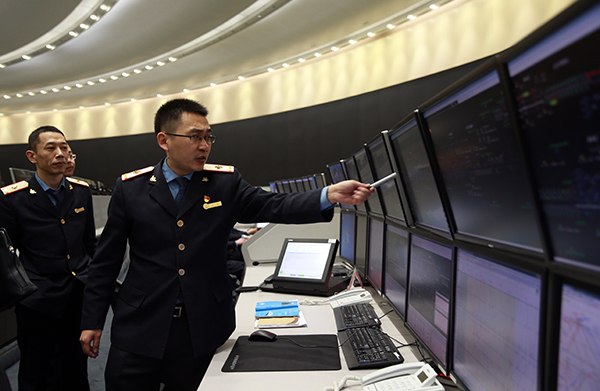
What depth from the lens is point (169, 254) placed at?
1412mm

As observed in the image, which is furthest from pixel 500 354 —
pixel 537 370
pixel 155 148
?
pixel 155 148

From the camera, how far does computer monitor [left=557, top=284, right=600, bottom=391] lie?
1.77 feet

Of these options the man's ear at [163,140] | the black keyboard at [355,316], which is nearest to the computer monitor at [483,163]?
the black keyboard at [355,316]

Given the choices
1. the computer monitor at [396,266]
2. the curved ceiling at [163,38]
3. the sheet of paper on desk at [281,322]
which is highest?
the curved ceiling at [163,38]

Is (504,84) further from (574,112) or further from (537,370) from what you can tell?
(537,370)

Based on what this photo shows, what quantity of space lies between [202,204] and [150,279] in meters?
0.35

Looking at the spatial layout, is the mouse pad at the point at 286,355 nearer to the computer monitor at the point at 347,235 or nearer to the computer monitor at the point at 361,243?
the computer monitor at the point at 361,243

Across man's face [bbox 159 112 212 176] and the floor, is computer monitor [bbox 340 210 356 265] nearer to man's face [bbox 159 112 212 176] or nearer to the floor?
man's face [bbox 159 112 212 176]

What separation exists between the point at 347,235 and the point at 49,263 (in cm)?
178

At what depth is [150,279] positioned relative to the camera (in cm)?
141

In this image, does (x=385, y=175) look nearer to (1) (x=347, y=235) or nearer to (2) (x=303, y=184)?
(1) (x=347, y=235)

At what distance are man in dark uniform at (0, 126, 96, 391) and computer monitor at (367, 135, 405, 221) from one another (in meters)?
1.70

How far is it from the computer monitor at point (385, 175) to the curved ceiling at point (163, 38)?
4154mm

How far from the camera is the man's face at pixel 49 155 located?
2.11 meters
